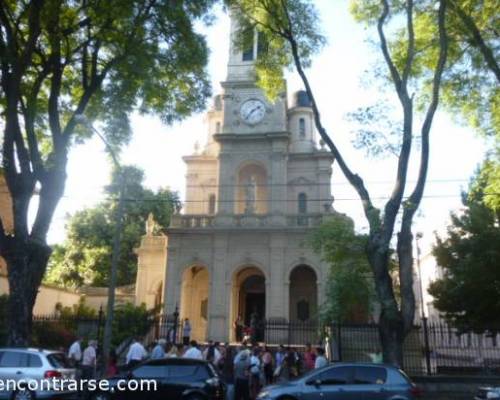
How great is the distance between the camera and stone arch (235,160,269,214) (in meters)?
33.5

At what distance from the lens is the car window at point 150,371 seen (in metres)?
12.5

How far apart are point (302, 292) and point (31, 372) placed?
2194 cm

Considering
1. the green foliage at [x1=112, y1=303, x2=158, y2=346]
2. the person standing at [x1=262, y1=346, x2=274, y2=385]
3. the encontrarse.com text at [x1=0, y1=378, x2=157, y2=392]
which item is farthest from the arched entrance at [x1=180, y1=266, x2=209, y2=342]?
the encontrarse.com text at [x1=0, y1=378, x2=157, y2=392]

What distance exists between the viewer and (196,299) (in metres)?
33.4

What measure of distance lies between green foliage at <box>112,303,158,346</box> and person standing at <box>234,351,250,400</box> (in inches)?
371

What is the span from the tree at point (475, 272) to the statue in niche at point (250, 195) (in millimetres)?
13712

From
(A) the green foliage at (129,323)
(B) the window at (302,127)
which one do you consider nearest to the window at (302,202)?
(B) the window at (302,127)

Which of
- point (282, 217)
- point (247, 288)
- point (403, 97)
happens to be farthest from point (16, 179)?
point (247, 288)

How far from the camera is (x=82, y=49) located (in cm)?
1830

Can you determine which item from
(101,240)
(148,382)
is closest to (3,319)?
(148,382)

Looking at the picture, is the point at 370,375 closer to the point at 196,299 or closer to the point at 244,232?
the point at 244,232

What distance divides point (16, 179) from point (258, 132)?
20.0 metres

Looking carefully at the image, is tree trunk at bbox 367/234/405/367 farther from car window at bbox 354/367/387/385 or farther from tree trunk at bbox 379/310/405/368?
car window at bbox 354/367/387/385

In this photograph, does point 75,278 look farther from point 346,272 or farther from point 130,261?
point 346,272
